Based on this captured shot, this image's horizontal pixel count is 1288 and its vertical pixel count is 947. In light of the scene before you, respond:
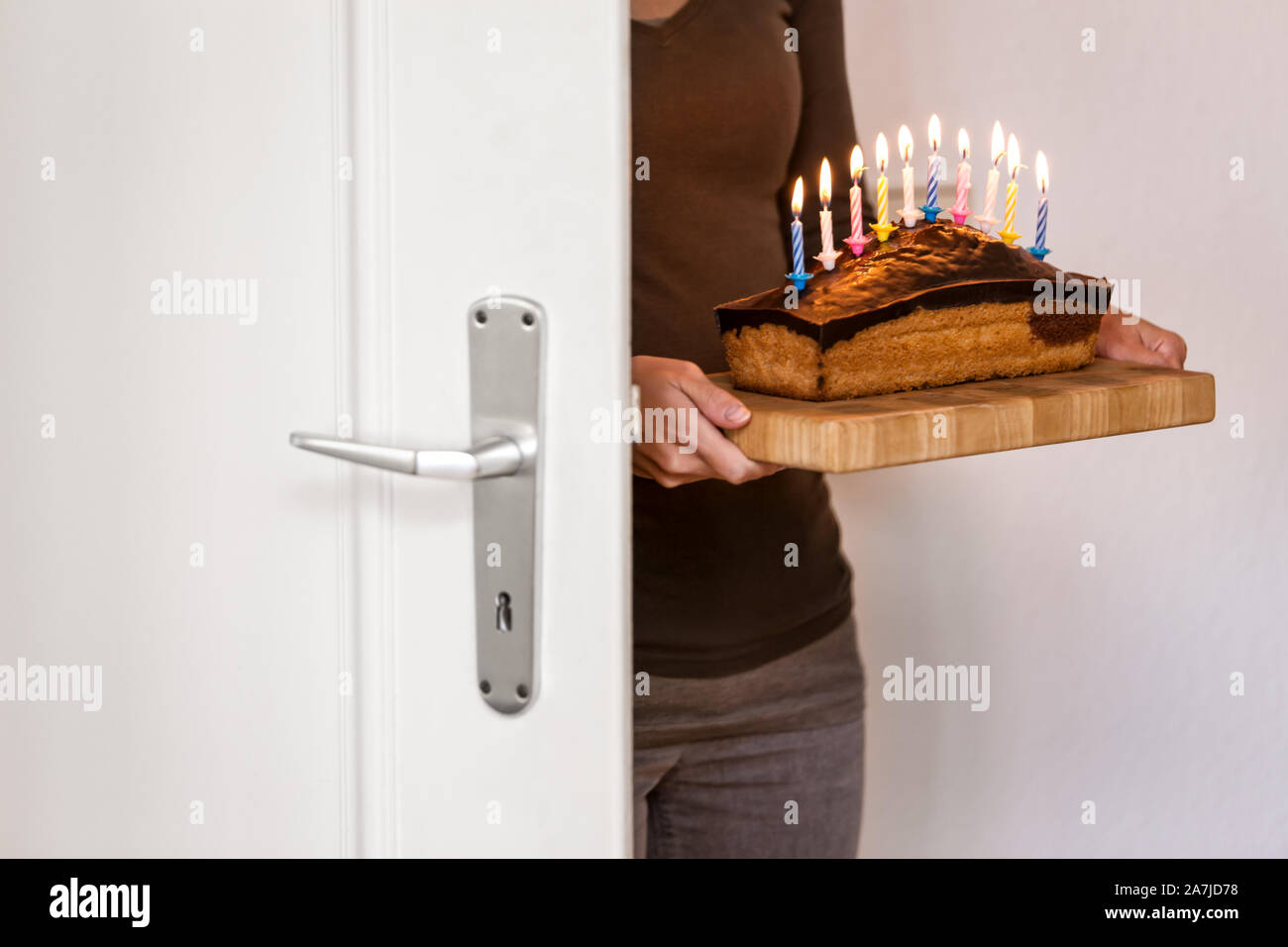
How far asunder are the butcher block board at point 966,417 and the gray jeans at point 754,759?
336mm

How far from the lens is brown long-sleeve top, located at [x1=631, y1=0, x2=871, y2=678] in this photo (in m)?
1.02

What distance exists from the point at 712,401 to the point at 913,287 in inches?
8.5

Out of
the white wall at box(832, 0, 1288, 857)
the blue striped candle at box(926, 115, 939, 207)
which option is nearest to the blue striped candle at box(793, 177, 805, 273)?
the blue striped candle at box(926, 115, 939, 207)

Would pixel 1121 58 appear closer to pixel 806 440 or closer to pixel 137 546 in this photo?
pixel 806 440

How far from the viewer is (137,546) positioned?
2.32ft

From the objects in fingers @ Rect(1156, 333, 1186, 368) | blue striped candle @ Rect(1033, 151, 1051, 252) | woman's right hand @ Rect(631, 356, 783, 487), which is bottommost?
woman's right hand @ Rect(631, 356, 783, 487)

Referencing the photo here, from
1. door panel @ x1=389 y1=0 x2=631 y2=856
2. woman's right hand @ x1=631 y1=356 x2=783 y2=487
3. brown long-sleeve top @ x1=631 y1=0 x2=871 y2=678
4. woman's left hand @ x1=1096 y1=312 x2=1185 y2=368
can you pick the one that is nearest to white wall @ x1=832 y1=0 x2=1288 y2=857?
brown long-sleeve top @ x1=631 y1=0 x2=871 y2=678

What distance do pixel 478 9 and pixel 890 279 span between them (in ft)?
1.26

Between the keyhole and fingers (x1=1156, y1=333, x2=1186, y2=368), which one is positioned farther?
fingers (x1=1156, y1=333, x2=1186, y2=368)

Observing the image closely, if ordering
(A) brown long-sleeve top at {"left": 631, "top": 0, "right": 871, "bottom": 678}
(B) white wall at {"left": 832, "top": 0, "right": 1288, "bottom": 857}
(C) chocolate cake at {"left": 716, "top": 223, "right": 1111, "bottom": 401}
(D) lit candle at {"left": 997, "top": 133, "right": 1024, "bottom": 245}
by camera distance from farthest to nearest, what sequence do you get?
(B) white wall at {"left": 832, "top": 0, "right": 1288, "bottom": 857} < (A) brown long-sleeve top at {"left": 631, "top": 0, "right": 871, "bottom": 678} < (D) lit candle at {"left": 997, "top": 133, "right": 1024, "bottom": 245} < (C) chocolate cake at {"left": 716, "top": 223, "right": 1111, "bottom": 401}

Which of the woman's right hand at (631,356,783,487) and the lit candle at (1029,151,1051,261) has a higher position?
the lit candle at (1029,151,1051,261)

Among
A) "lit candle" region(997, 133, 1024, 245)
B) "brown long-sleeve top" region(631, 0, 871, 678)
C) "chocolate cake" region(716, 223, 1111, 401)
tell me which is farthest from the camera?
"brown long-sleeve top" region(631, 0, 871, 678)

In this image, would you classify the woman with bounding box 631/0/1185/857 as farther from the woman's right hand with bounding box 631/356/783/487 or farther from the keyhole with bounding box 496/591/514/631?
the keyhole with bounding box 496/591/514/631
